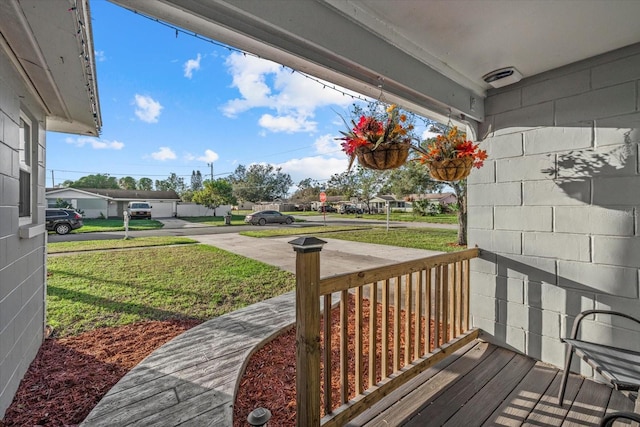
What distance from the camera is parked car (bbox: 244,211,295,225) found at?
1758 centimetres

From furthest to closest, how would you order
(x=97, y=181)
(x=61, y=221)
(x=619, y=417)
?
(x=97, y=181) < (x=61, y=221) < (x=619, y=417)

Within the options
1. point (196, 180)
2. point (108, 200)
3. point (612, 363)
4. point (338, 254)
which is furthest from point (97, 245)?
point (196, 180)

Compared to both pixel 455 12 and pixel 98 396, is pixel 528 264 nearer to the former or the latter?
pixel 455 12

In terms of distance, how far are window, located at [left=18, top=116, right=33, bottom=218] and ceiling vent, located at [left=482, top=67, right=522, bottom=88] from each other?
12.6 ft

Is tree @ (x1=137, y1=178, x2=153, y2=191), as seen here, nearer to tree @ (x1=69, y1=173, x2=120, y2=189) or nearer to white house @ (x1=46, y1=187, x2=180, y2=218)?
tree @ (x1=69, y1=173, x2=120, y2=189)

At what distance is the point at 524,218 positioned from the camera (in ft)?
7.79

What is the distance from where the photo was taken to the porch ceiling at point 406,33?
4.18 ft

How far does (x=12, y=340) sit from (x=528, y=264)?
385cm

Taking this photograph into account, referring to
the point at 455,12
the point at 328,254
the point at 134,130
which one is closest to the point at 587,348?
the point at 455,12

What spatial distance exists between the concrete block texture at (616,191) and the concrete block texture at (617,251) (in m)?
0.24

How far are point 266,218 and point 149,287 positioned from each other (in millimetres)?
13343

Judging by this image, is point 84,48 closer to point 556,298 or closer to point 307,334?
point 307,334

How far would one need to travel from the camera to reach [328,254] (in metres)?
7.47

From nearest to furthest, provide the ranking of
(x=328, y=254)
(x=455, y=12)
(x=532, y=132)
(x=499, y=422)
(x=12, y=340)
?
(x=455, y=12) < (x=499, y=422) < (x=12, y=340) < (x=532, y=132) < (x=328, y=254)
